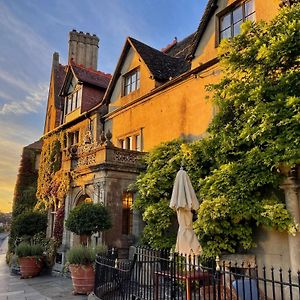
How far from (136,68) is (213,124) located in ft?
27.6

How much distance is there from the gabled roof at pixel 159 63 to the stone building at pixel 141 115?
52 mm

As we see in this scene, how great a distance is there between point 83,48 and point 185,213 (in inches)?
881

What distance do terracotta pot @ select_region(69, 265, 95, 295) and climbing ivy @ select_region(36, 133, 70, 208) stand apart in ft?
21.3

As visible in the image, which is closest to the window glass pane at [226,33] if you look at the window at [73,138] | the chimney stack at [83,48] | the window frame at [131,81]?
the window frame at [131,81]

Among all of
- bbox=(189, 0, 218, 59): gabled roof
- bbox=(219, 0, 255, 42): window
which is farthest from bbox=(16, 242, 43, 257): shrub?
bbox=(219, 0, 255, 42): window

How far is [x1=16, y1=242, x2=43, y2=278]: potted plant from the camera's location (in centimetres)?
1516

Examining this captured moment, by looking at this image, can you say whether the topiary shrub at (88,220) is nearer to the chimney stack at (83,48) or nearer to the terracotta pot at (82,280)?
the terracotta pot at (82,280)

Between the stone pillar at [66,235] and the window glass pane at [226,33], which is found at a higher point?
the window glass pane at [226,33]

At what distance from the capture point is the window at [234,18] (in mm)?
12492

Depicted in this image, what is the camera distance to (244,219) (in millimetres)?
9867

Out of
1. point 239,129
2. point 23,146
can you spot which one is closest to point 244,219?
point 239,129

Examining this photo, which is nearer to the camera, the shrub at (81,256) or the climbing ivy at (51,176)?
the shrub at (81,256)

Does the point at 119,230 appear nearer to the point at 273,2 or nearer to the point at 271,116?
the point at 271,116

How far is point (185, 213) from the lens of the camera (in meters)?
8.77
